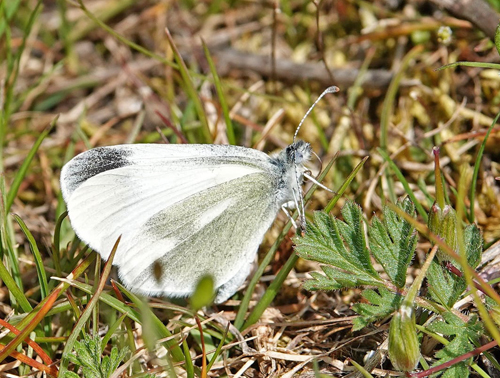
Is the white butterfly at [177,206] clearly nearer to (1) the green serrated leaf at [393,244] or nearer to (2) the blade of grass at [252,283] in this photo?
(2) the blade of grass at [252,283]

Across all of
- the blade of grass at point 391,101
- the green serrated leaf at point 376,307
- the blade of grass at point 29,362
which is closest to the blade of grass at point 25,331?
the blade of grass at point 29,362

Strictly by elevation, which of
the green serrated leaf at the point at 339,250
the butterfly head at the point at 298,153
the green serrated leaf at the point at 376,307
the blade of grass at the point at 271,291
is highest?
the butterfly head at the point at 298,153

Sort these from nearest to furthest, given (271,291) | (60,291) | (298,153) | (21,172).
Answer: (60,291) → (271,291) → (298,153) → (21,172)

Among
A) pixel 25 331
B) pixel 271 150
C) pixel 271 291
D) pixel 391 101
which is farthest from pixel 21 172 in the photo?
pixel 391 101

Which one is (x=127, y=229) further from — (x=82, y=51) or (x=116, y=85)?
(x=82, y=51)

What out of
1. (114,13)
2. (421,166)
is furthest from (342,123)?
(114,13)

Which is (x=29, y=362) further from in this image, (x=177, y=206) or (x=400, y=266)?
(x=400, y=266)
